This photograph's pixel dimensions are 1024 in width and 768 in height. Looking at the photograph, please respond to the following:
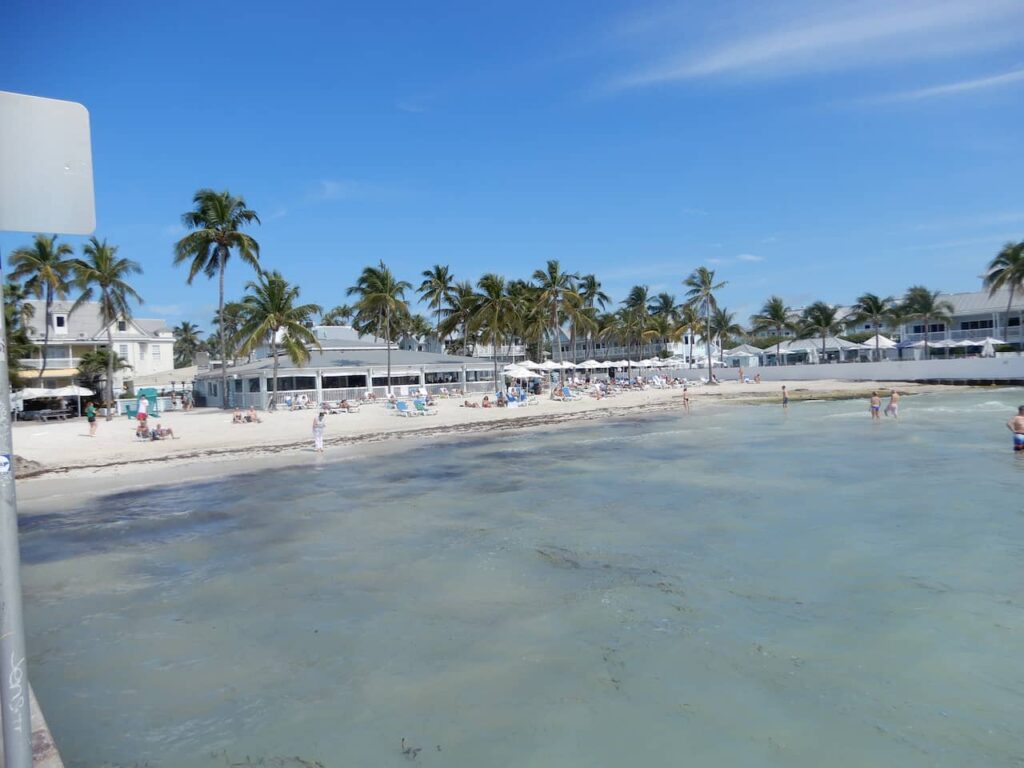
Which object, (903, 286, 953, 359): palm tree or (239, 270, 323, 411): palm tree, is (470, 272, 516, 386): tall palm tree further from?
(903, 286, 953, 359): palm tree

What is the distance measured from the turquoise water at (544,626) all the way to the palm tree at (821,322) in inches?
2074

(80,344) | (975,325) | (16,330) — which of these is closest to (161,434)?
(16,330)

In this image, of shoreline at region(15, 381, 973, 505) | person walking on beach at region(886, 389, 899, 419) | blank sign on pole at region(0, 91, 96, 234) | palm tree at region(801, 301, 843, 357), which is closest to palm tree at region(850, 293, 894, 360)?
palm tree at region(801, 301, 843, 357)

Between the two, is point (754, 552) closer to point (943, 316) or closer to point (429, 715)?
point (429, 715)

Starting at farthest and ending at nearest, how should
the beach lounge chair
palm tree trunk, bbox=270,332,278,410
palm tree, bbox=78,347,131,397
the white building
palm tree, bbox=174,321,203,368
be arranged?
1. palm tree, bbox=174,321,203,368
2. the white building
3. palm tree, bbox=78,347,131,397
4. palm tree trunk, bbox=270,332,278,410
5. the beach lounge chair

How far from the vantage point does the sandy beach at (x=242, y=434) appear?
20484 mm

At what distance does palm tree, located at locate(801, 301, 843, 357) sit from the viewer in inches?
2501

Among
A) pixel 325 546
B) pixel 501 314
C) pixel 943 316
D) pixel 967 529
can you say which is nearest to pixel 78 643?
pixel 325 546

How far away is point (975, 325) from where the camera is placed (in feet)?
201

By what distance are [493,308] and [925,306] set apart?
3856 cm

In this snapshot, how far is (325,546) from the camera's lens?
10828 millimetres

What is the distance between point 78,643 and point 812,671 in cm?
745

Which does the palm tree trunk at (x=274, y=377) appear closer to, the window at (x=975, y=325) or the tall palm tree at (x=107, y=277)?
the tall palm tree at (x=107, y=277)

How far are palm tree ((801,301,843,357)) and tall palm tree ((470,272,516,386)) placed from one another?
34791 mm
